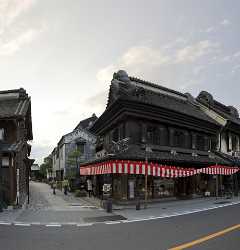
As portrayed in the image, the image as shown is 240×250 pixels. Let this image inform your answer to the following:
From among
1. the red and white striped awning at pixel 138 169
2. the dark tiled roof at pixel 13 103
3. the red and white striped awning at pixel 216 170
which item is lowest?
the red and white striped awning at pixel 216 170

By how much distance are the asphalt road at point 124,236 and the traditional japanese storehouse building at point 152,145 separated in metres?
8.79

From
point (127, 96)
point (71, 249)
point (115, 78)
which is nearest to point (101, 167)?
point (127, 96)

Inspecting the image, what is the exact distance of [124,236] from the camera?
1356 centimetres

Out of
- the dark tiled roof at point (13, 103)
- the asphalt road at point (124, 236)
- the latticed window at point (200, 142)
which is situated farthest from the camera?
the latticed window at point (200, 142)

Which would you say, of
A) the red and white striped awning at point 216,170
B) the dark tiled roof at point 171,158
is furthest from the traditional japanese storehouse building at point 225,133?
the red and white striped awning at point 216,170

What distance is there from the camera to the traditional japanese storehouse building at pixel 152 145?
90.0 feet

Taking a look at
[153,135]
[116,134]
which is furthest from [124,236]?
[116,134]

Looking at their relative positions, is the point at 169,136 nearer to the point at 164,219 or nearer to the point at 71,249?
the point at 164,219

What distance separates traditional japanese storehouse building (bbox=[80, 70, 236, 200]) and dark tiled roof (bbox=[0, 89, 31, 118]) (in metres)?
7.05

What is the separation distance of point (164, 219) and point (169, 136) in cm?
1381

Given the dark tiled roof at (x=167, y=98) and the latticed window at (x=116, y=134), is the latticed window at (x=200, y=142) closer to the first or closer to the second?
the dark tiled roof at (x=167, y=98)

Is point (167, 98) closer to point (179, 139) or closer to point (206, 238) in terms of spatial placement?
point (179, 139)

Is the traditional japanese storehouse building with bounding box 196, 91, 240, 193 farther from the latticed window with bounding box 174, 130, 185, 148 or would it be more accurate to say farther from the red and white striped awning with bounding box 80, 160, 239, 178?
the red and white striped awning with bounding box 80, 160, 239, 178

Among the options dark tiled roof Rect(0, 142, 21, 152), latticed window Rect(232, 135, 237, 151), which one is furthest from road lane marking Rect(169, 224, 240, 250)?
latticed window Rect(232, 135, 237, 151)
